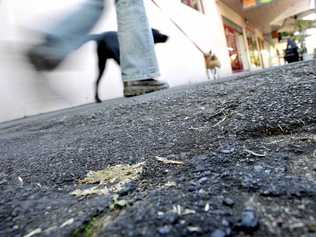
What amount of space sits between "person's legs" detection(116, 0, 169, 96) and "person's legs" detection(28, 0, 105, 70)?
1139mm

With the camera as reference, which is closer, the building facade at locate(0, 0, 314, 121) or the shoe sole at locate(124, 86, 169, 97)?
Answer: the shoe sole at locate(124, 86, 169, 97)

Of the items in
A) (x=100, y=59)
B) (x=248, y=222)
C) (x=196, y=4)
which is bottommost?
(x=248, y=222)

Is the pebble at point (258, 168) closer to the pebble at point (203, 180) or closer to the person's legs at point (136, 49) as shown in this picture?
the pebble at point (203, 180)

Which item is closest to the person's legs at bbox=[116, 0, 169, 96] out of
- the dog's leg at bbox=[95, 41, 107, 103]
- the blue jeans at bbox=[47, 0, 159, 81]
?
the blue jeans at bbox=[47, 0, 159, 81]

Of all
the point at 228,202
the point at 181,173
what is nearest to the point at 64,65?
the point at 181,173

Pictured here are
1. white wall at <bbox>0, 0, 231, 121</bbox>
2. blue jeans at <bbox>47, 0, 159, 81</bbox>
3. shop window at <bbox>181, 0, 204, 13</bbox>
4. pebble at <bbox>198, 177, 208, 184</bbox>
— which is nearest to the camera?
pebble at <bbox>198, 177, 208, 184</bbox>

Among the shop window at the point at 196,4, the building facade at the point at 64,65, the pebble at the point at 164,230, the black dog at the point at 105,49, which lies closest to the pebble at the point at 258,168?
the pebble at the point at 164,230

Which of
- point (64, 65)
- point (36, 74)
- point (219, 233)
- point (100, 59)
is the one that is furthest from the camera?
point (100, 59)

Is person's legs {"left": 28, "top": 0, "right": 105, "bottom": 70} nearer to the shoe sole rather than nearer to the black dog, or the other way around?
the black dog

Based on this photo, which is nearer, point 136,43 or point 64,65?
point 136,43

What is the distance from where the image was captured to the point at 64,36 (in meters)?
3.77

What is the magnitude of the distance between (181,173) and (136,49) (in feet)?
6.82

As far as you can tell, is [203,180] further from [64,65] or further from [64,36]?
[64,36]

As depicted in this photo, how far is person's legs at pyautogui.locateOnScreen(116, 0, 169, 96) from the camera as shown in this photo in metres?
2.65
